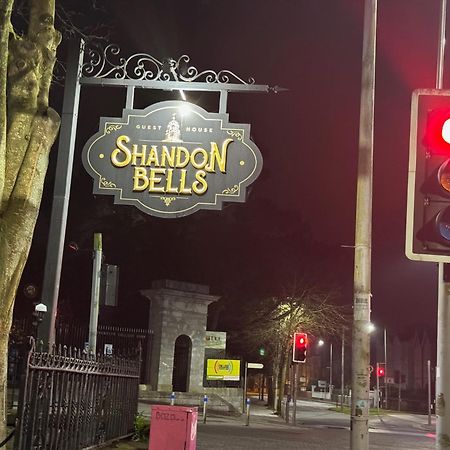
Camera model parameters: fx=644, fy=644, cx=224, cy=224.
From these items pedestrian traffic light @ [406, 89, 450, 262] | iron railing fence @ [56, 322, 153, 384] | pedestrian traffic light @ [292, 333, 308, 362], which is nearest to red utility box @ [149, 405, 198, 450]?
pedestrian traffic light @ [406, 89, 450, 262]

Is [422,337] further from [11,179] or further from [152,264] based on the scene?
[11,179]

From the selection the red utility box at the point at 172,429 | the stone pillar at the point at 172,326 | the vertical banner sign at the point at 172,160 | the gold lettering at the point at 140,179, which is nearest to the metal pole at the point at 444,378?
the vertical banner sign at the point at 172,160

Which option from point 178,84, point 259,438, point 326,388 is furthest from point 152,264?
point 326,388

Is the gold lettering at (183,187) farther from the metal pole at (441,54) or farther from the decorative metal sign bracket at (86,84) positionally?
the metal pole at (441,54)

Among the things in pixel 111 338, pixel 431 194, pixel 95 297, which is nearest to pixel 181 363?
pixel 111 338

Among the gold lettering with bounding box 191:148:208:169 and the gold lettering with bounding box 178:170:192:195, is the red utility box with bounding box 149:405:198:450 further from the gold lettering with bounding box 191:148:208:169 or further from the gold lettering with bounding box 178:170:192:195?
the gold lettering with bounding box 191:148:208:169

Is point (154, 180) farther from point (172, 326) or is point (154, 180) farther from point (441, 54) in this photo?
point (172, 326)

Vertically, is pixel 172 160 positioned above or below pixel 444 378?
above

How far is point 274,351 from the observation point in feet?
121

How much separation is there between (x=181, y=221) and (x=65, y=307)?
7.72m

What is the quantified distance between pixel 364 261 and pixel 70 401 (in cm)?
464

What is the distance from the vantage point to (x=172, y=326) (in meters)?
31.8

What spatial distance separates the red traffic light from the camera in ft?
14.0

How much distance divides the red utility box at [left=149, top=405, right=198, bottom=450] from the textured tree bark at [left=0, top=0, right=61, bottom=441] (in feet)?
7.85
